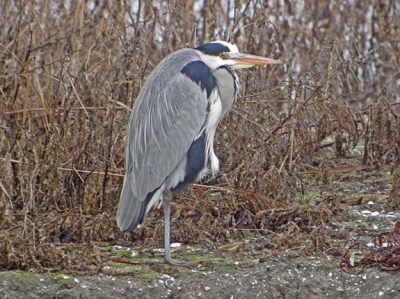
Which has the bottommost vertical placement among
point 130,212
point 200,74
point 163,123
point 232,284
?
point 232,284

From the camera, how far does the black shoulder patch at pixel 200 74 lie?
493cm

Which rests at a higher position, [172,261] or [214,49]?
[214,49]

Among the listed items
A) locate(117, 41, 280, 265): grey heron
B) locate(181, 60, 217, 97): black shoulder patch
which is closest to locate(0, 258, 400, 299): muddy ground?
locate(117, 41, 280, 265): grey heron

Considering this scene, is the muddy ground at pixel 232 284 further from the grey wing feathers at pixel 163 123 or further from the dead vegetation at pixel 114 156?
the grey wing feathers at pixel 163 123

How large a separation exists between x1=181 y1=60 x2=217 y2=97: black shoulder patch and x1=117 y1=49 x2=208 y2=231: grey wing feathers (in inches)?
0.9

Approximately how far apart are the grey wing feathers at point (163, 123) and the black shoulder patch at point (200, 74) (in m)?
0.02

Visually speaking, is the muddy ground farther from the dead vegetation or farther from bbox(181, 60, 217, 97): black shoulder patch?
bbox(181, 60, 217, 97): black shoulder patch

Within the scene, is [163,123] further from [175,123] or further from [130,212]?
[130,212]

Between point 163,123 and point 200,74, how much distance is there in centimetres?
34

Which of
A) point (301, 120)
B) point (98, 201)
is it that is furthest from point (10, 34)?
point (301, 120)

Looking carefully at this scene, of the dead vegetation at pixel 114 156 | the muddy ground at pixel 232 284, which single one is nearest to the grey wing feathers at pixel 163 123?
the dead vegetation at pixel 114 156

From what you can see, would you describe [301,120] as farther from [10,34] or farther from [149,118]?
[10,34]

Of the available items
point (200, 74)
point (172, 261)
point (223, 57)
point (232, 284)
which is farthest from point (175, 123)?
point (232, 284)

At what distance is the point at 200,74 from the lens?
4.94m
